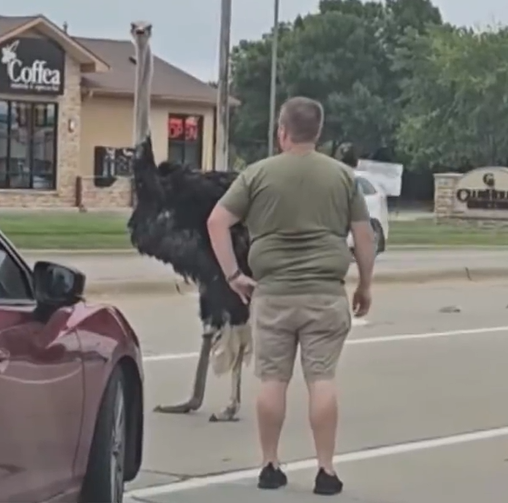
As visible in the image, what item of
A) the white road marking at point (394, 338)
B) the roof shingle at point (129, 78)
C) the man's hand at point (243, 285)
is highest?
the roof shingle at point (129, 78)

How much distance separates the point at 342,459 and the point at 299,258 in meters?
1.70

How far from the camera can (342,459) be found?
865 cm

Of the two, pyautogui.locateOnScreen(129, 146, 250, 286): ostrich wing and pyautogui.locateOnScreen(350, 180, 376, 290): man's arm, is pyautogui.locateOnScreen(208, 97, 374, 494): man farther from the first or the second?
pyautogui.locateOnScreen(129, 146, 250, 286): ostrich wing

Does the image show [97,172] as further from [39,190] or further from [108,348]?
[108,348]

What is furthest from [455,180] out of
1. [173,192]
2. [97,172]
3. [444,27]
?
[173,192]

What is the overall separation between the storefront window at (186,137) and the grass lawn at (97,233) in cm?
784

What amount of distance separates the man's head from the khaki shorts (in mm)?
783

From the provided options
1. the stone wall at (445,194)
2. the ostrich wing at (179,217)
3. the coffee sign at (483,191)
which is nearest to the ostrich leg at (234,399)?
the ostrich wing at (179,217)

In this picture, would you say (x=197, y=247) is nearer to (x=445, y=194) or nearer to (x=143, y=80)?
(x=143, y=80)

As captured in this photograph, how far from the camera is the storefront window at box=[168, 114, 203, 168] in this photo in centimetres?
4597

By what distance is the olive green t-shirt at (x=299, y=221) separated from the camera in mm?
7422

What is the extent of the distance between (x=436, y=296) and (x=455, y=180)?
19.4m

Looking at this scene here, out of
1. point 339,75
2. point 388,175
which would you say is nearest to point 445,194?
point 388,175

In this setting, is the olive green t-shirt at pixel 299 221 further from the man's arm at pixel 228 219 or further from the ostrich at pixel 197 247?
the ostrich at pixel 197 247
